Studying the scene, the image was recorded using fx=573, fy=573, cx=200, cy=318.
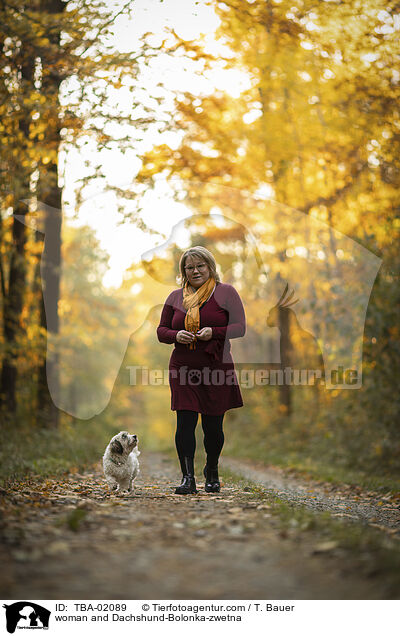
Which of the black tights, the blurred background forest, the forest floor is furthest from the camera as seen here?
the blurred background forest

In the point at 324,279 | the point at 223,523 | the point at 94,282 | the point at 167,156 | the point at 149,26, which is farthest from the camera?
the point at 94,282

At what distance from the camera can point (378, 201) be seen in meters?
11.5

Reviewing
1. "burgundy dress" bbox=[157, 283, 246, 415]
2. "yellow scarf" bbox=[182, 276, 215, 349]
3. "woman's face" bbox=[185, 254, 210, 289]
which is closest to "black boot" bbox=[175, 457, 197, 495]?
"burgundy dress" bbox=[157, 283, 246, 415]

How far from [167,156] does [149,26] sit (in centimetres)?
271

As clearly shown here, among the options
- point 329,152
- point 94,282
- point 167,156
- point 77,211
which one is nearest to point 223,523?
point 77,211

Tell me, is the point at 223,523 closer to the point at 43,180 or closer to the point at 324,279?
the point at 43,180

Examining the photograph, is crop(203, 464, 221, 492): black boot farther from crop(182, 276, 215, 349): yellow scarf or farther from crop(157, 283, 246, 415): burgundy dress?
crop(182, 276, 215, 349): yellow scarf

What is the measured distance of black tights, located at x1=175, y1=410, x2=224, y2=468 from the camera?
5.37m

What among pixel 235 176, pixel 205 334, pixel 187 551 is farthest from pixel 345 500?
pixel 235 176

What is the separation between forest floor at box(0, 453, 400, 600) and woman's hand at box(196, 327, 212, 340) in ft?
4.73

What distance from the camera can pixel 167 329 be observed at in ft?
18.2

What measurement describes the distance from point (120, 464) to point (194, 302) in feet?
6.15
